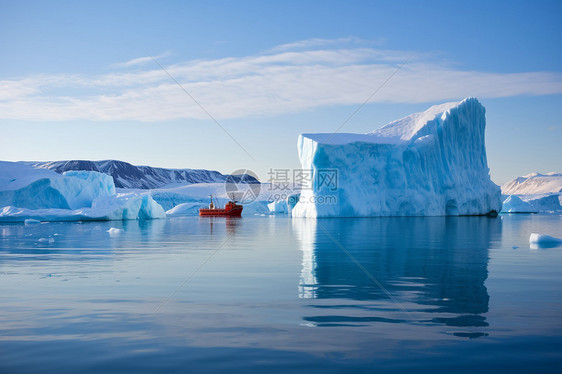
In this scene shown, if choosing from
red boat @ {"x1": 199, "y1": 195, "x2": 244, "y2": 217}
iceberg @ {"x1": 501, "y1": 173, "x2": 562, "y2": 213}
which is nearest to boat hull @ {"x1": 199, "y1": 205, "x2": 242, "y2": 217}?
red boat @ {"x1": 199, "y1": 195, "x2": 244, "y2": 217}

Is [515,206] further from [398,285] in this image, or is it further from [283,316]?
[283,316]

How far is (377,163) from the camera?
108 feet

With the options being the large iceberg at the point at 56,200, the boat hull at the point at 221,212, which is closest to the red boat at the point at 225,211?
the boat hull at the point at 221,212

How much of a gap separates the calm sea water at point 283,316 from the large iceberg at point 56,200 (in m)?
23.8

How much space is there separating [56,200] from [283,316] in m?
33.4

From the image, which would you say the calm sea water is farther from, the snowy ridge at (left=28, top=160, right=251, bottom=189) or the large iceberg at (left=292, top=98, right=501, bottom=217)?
the snowy ridge at (left=28, top=160, right=251, bottom=189)

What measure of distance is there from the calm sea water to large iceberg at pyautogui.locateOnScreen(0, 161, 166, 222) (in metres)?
23.8

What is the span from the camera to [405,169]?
33.6m

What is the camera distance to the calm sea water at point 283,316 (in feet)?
10.9

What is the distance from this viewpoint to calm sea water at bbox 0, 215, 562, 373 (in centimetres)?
332

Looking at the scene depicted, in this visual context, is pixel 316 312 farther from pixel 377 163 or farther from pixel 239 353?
pixel 377 163

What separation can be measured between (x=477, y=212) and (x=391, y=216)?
22.4ft

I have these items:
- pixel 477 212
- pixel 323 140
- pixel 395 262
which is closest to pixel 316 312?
pixel 395 262

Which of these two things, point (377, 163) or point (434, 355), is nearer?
point (434, 355)
